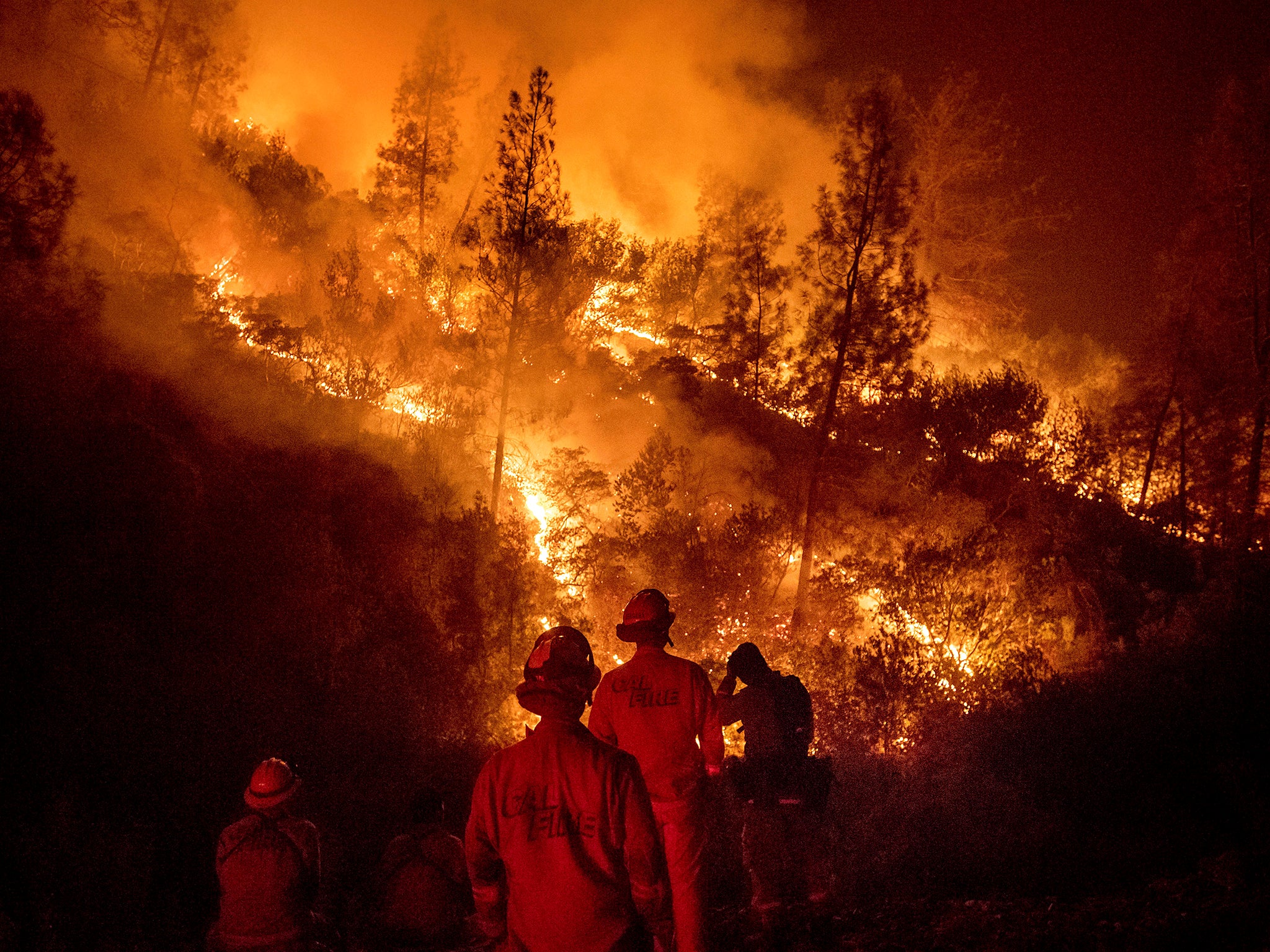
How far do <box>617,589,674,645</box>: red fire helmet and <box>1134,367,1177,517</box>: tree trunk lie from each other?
23.4 m

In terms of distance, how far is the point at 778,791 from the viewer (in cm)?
552

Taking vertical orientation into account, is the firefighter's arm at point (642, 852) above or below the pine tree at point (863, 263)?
below

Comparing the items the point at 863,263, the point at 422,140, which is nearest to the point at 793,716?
the point at 863,263

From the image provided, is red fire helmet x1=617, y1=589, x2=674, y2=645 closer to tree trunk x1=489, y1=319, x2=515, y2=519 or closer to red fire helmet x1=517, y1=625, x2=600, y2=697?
red fire helmet x1=517, y1=625, x2=600, y2=697

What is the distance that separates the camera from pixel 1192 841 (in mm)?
6422

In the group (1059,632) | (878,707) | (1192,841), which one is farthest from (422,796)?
(1059,632)

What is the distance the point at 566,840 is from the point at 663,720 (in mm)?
1748

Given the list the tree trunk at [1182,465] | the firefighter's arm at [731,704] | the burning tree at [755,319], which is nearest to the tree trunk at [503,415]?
the burning tree at [755,319]

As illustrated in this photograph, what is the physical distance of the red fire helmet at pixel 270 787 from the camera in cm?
431

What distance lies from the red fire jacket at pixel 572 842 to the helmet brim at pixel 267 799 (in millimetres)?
2059

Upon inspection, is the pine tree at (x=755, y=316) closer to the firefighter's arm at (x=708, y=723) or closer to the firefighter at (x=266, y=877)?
the firefighter's arm at (x=708, y=723)

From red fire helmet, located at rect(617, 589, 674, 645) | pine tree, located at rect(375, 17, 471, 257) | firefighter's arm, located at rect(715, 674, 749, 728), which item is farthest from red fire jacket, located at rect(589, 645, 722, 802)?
pine tree, located at rect(375, 17, 471, 257)

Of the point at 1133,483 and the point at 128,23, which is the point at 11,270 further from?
the point at 1133,483

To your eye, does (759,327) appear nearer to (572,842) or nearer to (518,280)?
(518,280)
